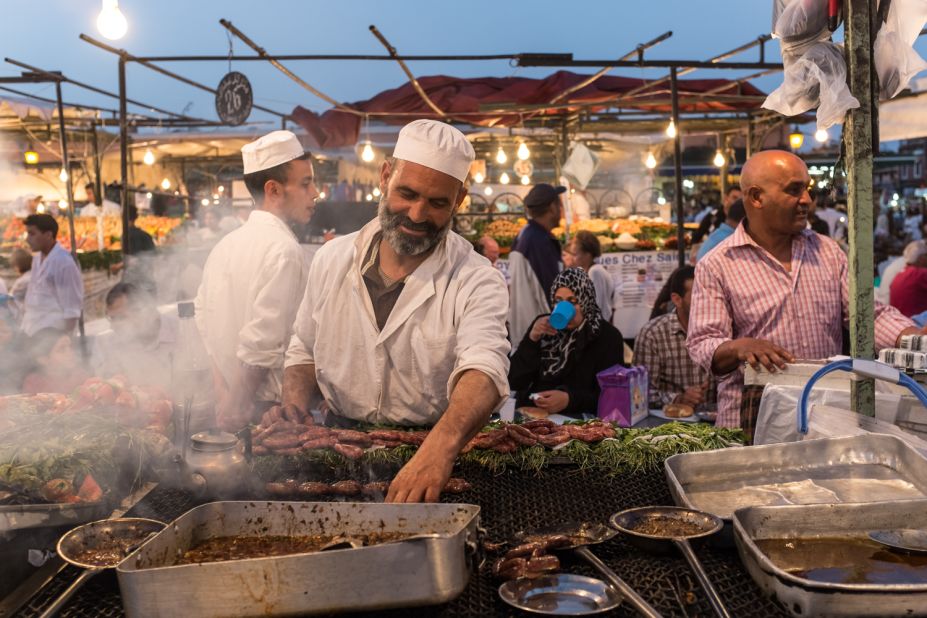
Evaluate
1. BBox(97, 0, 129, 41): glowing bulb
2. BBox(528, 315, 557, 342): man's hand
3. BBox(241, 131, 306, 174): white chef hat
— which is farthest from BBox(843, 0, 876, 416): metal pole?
BBox(97, 0, 129, 41): glowing bulb

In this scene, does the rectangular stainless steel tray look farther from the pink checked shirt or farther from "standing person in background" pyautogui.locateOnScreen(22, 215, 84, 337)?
"standing person in background" pyautogui.locateOnScreen(22, 215, 84, 337)

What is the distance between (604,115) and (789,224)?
8.53 m

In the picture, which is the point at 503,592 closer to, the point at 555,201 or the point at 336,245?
the point at 336,245

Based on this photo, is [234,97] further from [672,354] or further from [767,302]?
[767,302]

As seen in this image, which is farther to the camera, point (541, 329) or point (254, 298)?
point (541, 329)

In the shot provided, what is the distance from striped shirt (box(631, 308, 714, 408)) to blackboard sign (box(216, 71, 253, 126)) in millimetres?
5451

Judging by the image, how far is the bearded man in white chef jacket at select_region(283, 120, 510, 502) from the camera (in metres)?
3.06

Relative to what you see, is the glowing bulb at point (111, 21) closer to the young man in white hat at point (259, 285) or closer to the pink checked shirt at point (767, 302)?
the young man in white hat at point (259, 285)

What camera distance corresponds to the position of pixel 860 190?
278 centimetres

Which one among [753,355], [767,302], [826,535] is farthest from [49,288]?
[826,535]

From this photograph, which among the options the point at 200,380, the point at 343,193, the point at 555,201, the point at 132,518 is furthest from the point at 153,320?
the point at 343,193

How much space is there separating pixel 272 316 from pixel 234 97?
5.69 meters

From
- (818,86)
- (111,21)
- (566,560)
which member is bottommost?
(566,560)

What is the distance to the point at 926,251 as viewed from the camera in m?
9.05
